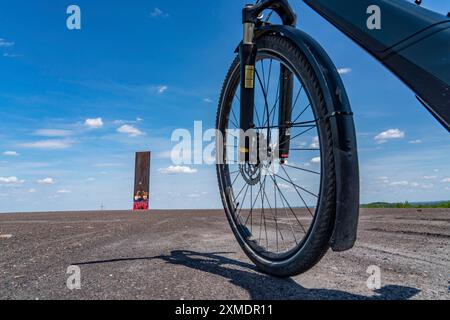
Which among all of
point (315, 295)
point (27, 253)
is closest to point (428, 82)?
point (315, 295)

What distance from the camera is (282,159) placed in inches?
121

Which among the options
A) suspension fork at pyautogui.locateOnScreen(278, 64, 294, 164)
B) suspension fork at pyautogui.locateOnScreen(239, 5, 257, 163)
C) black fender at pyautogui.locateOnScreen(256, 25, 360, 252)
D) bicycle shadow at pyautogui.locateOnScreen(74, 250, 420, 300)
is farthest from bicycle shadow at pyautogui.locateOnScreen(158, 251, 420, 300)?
suspension fork at pyautogui.locateOnScreen(278, 64, 294, 164)

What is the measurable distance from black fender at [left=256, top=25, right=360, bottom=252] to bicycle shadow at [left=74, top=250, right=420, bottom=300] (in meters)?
0.33

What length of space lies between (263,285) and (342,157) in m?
0.98

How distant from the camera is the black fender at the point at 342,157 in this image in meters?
1.81

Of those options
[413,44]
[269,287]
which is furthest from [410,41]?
[269,287]

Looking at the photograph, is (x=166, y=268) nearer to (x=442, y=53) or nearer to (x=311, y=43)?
(x=311, y=43)

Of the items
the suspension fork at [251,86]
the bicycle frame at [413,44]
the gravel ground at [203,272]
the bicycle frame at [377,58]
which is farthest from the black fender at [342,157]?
the suspension fork at [251,86]

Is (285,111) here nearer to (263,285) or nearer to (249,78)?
(249,78)

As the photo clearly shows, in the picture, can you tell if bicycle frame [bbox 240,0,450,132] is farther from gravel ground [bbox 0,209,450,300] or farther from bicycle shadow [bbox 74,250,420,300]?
gravel ground [bbox 0,209,450,300]

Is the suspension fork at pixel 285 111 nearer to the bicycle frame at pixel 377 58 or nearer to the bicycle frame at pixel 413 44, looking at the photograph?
the bicycle frame at pixel 377 58

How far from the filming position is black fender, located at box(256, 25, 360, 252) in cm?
181
